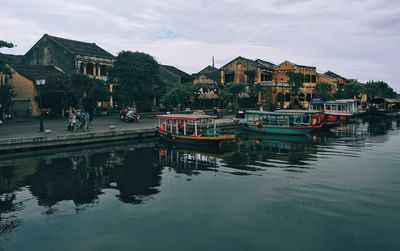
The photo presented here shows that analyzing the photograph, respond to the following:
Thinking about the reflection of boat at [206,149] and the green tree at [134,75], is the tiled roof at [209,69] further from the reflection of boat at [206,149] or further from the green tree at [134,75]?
the reflection of boat at [206,149]

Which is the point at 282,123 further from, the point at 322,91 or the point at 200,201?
the point at 322,91

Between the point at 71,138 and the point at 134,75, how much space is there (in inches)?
701

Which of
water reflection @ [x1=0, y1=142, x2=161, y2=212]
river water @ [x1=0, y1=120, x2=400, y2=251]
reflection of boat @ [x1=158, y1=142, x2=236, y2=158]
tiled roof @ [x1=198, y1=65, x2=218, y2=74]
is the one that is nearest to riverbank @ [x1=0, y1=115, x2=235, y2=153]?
river water @ [x1=0, y1=120, x2=400, y2=251]

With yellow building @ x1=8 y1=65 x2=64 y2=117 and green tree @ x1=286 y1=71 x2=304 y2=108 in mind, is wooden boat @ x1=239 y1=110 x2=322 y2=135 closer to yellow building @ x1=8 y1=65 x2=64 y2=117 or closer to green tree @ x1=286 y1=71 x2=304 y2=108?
green tree @ x1=286 y1=71 x2=304 y2=108

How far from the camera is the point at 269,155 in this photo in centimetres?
2391

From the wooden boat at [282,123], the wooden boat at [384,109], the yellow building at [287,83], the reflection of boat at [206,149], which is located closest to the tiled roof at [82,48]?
the wooden boat at [282,123]

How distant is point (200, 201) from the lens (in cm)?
1364

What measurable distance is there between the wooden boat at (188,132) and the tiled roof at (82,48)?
24.1 metres

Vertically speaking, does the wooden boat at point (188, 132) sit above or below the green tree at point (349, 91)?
below

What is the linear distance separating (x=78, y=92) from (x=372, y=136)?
101 ft

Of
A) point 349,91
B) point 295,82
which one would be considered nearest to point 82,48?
point 295,82

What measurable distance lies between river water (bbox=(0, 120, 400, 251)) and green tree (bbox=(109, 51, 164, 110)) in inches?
761

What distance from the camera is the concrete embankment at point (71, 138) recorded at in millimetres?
22859

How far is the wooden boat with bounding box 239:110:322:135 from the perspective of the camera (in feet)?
111
